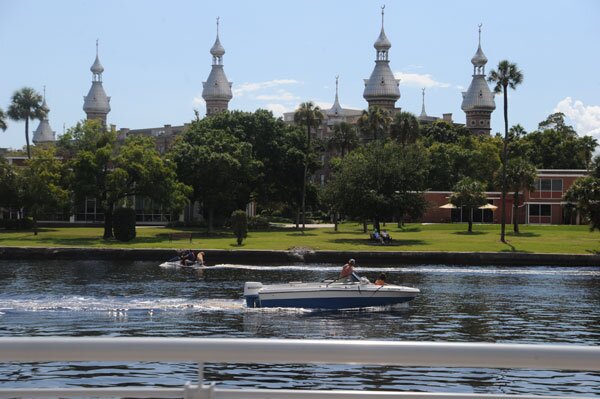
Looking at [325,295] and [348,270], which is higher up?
[348,270]

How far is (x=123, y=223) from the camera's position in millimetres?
66562

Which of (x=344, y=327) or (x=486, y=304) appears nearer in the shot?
(x=344, y=327)

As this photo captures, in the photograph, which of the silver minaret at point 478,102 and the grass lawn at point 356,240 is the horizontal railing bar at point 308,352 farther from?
the silver minaret at point 478,102

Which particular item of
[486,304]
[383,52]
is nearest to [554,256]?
[486,304]

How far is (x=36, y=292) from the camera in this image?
118ft

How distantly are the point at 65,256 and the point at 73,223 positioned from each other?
110ft

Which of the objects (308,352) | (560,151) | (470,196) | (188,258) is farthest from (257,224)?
(308,352)

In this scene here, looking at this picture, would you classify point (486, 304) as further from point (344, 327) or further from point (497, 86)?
point (497, 86)

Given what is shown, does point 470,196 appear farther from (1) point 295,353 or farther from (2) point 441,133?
(1) point 295,353

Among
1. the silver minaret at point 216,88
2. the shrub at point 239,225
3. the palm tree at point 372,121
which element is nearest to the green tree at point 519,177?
the shrub at point 239,225

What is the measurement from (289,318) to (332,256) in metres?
28.2

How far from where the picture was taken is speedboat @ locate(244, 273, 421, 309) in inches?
1252

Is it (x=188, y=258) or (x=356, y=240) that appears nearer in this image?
(x=188, y=258)

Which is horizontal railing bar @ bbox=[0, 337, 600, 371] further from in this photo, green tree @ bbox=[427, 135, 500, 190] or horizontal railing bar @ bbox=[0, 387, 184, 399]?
green tree @ bbox=[427, 135, 500, 190]
